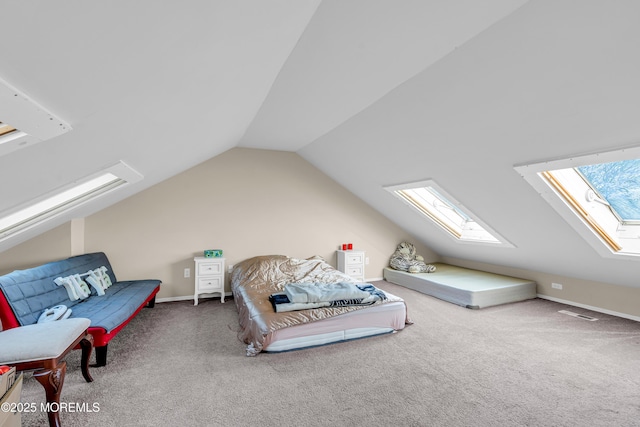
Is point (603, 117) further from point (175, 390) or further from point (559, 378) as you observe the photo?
point (175, 390)

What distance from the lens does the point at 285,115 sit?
10.4ft

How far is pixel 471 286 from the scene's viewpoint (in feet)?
13.0

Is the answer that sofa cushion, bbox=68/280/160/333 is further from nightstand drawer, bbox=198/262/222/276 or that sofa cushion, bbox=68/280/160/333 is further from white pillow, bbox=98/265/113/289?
nightstand drawer, bbox=198/262/222/276

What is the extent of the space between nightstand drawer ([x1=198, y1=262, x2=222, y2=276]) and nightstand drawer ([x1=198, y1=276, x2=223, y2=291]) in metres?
0.07

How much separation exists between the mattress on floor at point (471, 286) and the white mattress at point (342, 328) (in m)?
1.23

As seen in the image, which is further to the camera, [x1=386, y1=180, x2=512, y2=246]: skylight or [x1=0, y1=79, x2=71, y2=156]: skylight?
[x1=386, y1=180, x2=512, y2=246]: skylight

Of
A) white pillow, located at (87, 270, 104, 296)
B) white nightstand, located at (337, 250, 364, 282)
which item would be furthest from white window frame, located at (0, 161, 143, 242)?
white nightstand, located at (337, 250, 364, 282)

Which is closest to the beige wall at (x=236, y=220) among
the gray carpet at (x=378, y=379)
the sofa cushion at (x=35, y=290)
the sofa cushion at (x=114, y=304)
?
the sofa cushion at (x=114, y=304)

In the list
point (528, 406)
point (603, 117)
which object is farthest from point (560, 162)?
point (528, 406)

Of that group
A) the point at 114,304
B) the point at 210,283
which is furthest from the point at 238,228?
the point at 114,304

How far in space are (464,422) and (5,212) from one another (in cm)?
304

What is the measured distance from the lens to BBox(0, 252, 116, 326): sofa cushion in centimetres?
212

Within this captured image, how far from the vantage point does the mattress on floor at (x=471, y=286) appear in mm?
3812

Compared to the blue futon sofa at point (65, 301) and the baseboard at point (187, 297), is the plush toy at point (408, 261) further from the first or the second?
the blue futon sofa at point (65, 301)
